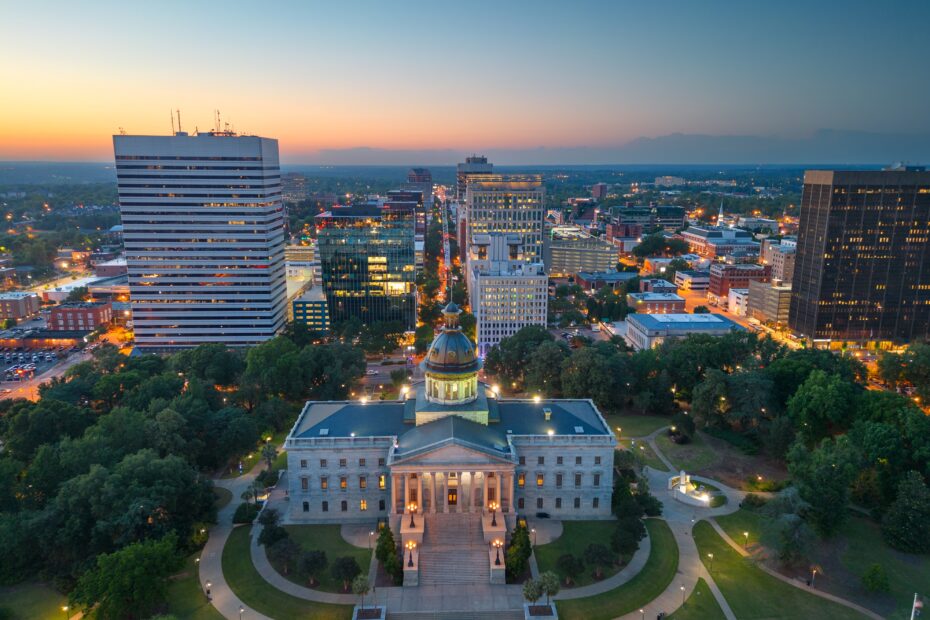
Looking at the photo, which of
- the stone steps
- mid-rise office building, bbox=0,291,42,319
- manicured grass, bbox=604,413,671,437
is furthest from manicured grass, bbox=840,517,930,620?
mid-rise office building, bbox=0,291,42,319

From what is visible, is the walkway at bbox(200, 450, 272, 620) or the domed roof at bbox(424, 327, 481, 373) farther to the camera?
the domed roof at bbox(424, 327, 481, 373)

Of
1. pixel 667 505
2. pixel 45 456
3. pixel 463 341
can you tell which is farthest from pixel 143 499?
pixel 667 505

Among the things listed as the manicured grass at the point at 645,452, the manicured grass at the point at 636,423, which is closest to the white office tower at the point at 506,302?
the manicured grass at the point at 636,423

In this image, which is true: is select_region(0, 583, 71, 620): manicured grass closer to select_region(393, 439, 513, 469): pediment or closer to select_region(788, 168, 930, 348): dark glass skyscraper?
select_region(393, 439, 513, 469): pediment

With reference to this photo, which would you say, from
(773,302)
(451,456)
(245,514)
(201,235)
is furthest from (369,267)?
(773,302)

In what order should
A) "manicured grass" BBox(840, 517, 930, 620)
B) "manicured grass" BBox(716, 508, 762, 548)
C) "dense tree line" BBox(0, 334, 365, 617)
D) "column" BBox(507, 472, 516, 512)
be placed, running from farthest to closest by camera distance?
"manicured grass" BBox(716, 508, 762, 548) < "column" BBox(507, 472, 516, 512) < "dense tree line" BBox(0, 334, 365, 617) < "manicured grass" BBox(840, 517, 930, 620)

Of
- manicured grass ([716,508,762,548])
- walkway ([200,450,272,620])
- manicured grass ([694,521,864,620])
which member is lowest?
walkway ([200,450,272,620])

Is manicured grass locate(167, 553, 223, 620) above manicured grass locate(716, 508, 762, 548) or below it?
below

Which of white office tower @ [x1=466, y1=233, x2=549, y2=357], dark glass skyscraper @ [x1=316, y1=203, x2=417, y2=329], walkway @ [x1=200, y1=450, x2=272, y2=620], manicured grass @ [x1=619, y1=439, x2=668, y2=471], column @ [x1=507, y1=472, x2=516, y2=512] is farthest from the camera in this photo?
dark glass skyscraper @ [x1=316, y1=203, x2=417, y2=329]
